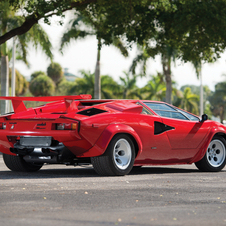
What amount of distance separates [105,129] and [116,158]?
59cm

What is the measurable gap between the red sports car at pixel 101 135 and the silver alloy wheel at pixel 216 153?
0.26 meters

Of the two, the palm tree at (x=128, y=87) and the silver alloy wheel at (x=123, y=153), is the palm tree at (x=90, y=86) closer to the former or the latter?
the palm tree at (x=128, y=87)

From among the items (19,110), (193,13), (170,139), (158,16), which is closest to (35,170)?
(19,110)

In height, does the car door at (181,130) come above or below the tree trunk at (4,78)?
below

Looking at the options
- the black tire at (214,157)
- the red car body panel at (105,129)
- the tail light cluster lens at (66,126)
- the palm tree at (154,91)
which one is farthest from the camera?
the palm tree at (154,91)

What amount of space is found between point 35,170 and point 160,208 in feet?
14.3

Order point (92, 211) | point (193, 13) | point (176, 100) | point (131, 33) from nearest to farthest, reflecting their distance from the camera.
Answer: point (92, 211) < point (193, 13) < point (131, 33) < point (176, 100)

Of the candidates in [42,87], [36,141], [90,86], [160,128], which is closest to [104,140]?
[36,141]

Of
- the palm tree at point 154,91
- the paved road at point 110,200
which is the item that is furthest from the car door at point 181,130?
the palm tree at point 154,91

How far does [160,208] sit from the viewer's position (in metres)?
5.08

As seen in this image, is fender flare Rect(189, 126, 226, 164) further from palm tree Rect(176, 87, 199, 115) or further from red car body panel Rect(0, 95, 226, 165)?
palm tree Rect(176, 87, 199, 115)

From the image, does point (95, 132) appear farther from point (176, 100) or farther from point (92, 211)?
point (176, 100)

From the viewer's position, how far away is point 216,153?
9.53 metres

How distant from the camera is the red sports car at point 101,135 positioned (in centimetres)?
757
